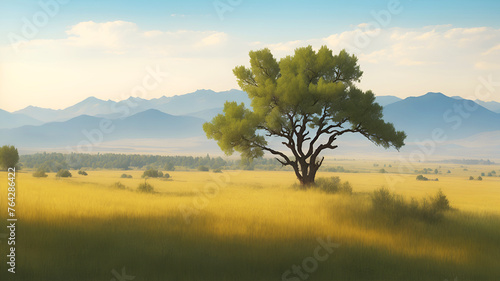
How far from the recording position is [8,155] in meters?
54.3

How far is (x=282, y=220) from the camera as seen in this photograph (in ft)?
56.5

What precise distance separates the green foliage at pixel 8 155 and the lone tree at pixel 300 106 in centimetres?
3491

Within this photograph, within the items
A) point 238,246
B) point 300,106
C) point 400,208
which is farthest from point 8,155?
point 400,208

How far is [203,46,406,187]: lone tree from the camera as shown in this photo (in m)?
33.3

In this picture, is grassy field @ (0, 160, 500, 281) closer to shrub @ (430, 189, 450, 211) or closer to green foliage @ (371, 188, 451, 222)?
green foliage @ (371, 188, 451, 222)

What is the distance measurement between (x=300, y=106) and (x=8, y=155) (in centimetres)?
4401

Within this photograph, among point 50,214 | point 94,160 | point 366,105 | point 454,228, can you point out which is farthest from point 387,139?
point 94,160

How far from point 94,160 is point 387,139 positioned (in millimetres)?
112764

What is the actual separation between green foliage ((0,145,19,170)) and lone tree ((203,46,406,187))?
34.9m

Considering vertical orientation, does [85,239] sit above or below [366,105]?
below

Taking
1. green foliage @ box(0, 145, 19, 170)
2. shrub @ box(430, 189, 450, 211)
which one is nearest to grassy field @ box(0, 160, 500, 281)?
shrub @ box(430, 189, 450, 211)

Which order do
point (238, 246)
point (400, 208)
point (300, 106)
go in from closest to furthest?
point (238, 246) → point (400, 208) → point (300, 106)

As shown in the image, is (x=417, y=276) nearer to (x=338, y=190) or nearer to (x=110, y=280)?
(x=110, y=280)

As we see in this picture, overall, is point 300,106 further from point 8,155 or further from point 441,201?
point 8,155
